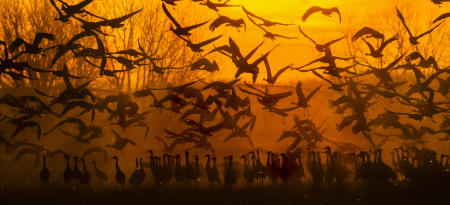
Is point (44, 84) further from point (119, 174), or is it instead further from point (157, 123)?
point (119, 174)

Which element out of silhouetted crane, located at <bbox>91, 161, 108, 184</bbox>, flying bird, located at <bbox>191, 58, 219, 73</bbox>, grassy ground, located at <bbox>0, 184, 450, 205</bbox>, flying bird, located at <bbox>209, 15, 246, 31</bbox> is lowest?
grassy ground, located at <bbox>0, 184, 450, 205</bbox>

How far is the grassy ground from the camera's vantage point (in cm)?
804

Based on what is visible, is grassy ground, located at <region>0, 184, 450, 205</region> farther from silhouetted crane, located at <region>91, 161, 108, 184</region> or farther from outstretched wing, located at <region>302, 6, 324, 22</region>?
outstretched wing, located at <region>302, 6, 324, 22</region>

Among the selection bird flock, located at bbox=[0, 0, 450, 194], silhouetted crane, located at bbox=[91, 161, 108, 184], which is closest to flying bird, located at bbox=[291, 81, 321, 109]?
bird flock, located at bbox=[0, 0, 450, 194]

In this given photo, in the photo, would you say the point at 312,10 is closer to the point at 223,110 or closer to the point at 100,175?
the point at 223,110

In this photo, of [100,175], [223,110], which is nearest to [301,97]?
[223,110]

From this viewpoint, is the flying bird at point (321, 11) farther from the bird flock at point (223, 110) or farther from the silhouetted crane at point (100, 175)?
the silhouetted crane at point (100, 175)

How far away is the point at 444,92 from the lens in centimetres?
1000

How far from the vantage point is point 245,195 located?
27.3 ft

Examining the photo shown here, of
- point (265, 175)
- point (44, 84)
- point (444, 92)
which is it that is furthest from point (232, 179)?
point (44, 84)

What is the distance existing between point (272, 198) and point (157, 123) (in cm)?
1134

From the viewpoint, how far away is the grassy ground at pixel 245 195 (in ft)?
26.4

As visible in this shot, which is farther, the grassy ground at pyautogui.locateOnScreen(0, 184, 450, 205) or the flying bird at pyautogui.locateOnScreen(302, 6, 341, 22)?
the flying bird at pyautogui.locateOnScreen(302, 6, 341, 22)

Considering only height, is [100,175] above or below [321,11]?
below
